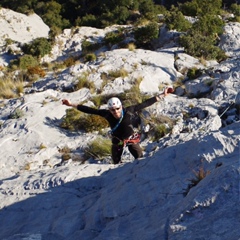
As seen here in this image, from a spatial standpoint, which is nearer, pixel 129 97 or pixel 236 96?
pixel 236 96

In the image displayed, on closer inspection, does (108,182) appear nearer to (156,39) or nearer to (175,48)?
(175,48)

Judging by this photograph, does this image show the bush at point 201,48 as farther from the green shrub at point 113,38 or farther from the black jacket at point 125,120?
the black jacket at point 125,120

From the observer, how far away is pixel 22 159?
984cm

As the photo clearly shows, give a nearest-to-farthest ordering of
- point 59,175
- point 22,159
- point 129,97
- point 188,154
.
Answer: point 188,154 < point 59,175 < point 22,159 < point 129,97

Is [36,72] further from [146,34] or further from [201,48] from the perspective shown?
[201,48]

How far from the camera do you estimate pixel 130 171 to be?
6.39 meters

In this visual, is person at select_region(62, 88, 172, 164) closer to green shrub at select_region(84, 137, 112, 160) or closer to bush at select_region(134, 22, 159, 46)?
green shrub at select_region(84, 137, 112, 160)

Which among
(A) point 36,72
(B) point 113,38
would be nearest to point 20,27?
(B) point 113,38

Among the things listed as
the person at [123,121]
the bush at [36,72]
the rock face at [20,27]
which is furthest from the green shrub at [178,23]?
the person at [123,121]

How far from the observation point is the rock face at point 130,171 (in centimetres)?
412

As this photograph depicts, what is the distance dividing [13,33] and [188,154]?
19424mm

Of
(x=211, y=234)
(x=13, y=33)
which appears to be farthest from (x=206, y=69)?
(x=13, y=33)

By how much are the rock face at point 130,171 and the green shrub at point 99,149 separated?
36cm

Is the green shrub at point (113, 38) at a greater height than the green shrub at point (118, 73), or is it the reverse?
the green shrub at point (118, 73)
